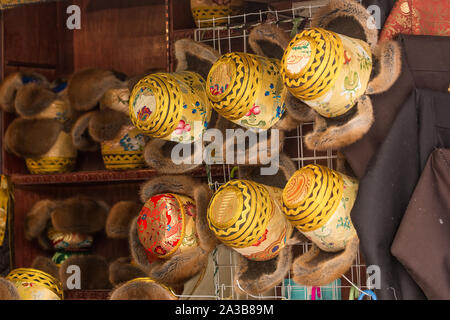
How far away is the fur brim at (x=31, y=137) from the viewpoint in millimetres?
1776

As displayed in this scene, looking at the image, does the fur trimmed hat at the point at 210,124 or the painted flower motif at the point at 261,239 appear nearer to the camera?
the painted flower motif at the point at 261,239

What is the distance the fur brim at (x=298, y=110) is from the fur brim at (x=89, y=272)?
857 millimetres

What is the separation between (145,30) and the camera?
6.34 ft

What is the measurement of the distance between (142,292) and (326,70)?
0.54m

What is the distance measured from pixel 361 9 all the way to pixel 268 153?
1.15ft

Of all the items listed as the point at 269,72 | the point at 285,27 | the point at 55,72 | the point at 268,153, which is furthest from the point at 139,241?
the point at 55,72

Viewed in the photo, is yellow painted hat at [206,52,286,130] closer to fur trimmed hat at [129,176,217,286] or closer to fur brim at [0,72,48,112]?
fur trimmed hat at [129,176,217,286]

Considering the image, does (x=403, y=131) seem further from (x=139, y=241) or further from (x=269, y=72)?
(x=139, y=241)

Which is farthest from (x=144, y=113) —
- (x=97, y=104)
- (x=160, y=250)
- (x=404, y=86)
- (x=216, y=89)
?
(x=97, y=104)

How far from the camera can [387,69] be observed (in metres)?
1.07

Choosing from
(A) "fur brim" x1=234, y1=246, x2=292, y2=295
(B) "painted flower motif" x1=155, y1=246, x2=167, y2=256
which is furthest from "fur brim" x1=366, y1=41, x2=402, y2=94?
(B) "painted flower motif" x1=155, y1=246, x2=167, y2=256

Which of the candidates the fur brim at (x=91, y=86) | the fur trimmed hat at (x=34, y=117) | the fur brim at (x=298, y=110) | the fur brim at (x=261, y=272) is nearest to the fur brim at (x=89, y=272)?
the fur trimmed hat at (x=34, y=117)

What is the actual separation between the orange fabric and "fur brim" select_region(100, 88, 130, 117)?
786 mm

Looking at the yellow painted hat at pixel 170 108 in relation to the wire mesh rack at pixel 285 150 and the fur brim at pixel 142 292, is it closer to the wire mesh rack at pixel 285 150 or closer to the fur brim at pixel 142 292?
the wire mesh rack at pixel 285 150
